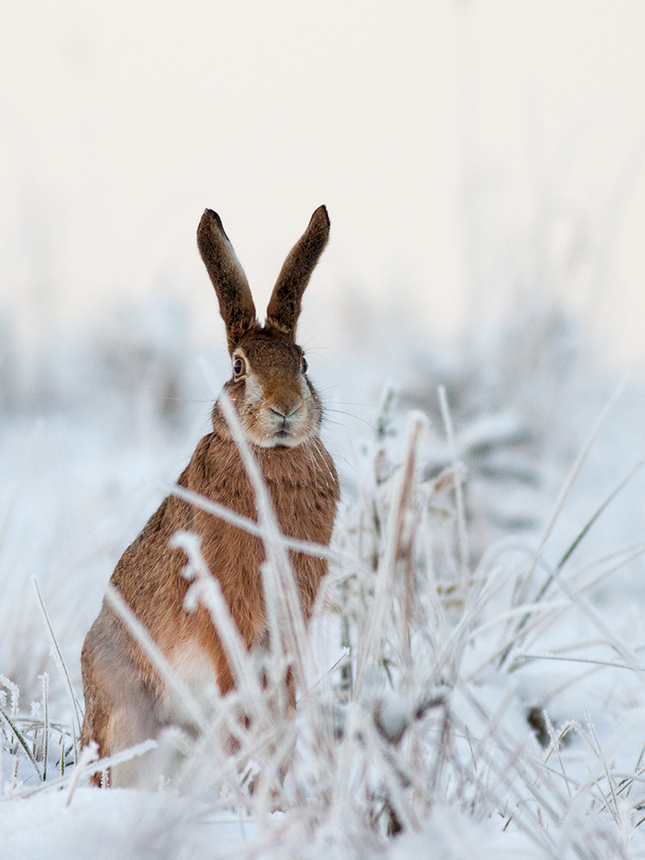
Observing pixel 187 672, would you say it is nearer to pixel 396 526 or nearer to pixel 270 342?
pixel 270 342

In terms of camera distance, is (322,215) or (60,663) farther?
(322,215)

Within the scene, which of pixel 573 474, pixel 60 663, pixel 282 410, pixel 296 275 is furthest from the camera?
pixel 573 474

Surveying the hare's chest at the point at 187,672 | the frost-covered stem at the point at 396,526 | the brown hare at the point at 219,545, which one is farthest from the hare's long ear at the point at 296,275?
the frost-covered stem at the point at 396,526

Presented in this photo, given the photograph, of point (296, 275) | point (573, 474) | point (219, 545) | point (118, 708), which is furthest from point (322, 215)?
point (118, 708)

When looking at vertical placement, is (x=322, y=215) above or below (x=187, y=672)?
above

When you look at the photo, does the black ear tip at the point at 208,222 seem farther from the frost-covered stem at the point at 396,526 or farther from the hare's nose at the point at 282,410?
the frost-covered stem at the point at 396,526

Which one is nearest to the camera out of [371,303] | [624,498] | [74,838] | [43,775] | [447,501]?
[74,838]

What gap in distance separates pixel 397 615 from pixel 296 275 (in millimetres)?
910

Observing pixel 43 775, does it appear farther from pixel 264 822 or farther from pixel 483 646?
pixel 483 646

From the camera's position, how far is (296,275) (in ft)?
7.80

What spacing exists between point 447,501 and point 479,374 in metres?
2.41

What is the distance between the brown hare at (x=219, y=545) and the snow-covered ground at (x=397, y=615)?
120 millimetres

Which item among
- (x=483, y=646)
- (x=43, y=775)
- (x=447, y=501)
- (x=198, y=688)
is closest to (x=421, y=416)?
(x=198, y=688)

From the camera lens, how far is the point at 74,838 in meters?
1.31
